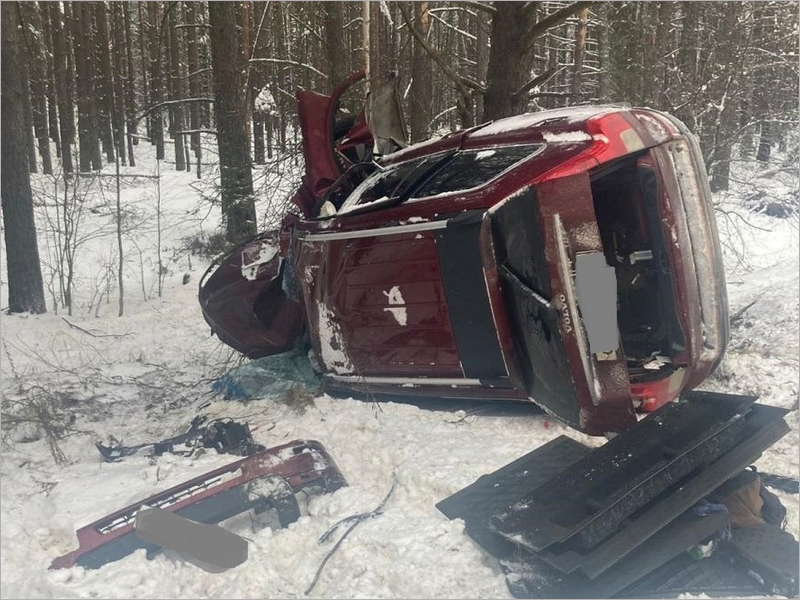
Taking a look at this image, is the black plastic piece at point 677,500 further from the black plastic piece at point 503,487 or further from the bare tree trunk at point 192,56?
the bare tree trunk at point 192,56

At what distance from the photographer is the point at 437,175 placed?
3.64 meters

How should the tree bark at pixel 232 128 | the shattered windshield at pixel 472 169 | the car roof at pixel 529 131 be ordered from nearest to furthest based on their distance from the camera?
the car roof at pixel 529 131 < the shattered windshield at pixel 472 169 < the tree bark at pixel 232 128

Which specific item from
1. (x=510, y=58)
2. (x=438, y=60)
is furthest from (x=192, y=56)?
(x=510, y=58)

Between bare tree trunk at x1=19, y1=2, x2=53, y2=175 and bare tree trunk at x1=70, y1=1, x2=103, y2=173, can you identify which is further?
bare tree trunk at x1=70, y1=1, x2=103, y2=173

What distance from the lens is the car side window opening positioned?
10.9ft

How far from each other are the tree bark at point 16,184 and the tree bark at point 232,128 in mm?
2670

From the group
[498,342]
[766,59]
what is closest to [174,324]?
[498,342]

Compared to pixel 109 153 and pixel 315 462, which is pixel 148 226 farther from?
pixel 315 462

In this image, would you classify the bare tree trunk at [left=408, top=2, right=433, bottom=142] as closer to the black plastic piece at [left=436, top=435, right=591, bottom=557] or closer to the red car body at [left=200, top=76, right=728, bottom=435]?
the red car body at [left=200, top=76, right=728, bottom=435]

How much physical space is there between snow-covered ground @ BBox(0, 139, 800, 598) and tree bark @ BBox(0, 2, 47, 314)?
2.08m

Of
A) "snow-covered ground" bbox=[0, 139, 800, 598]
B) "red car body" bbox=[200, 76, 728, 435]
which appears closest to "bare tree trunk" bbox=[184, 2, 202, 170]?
"snow-covered ground" bbox=[0, 139, 800, 598]

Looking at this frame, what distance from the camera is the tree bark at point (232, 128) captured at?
9570 millimetres

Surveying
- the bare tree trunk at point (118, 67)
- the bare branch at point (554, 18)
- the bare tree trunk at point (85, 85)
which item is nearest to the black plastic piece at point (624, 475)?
the bare branch at point (554, 18)

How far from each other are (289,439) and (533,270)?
1.85 meters
